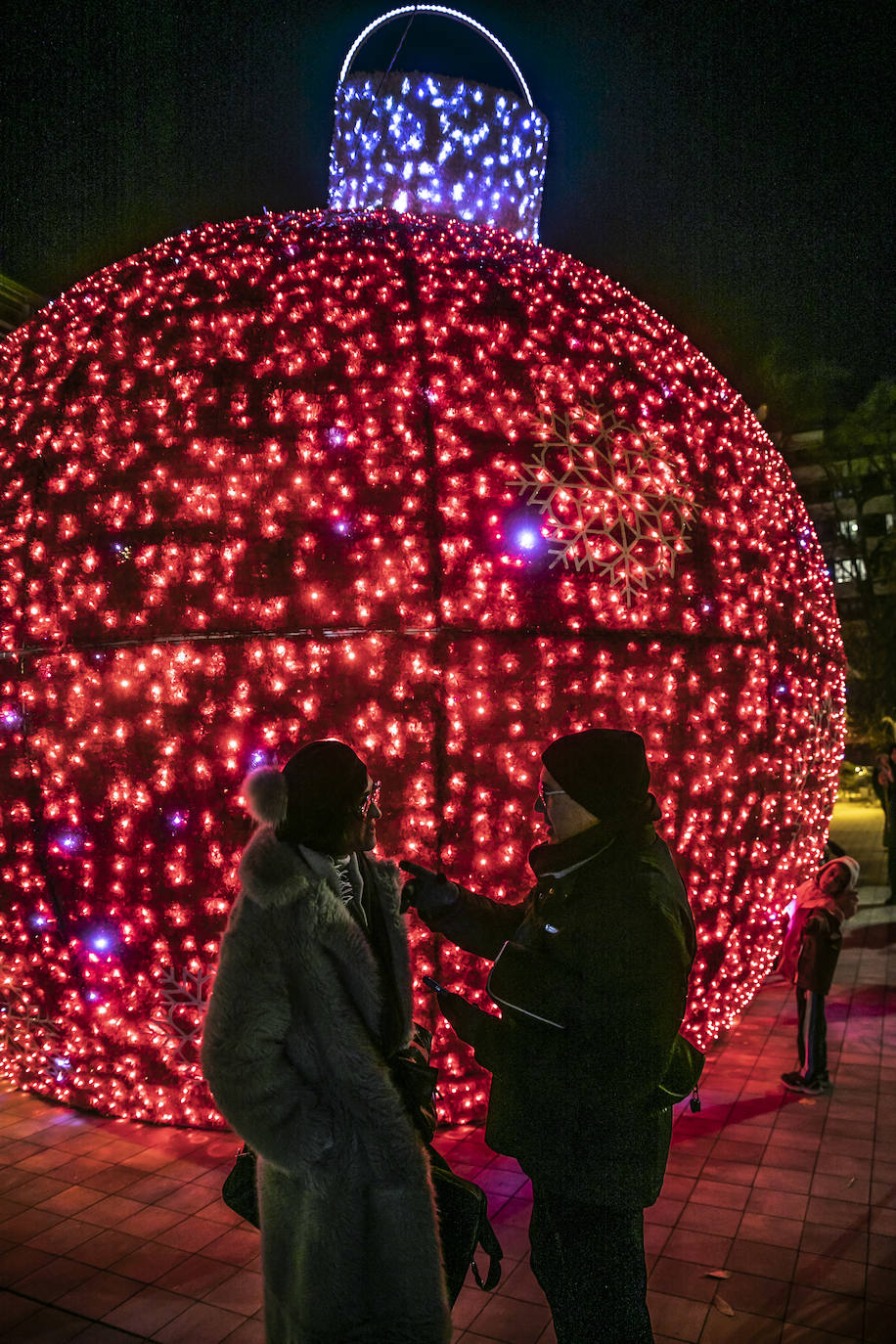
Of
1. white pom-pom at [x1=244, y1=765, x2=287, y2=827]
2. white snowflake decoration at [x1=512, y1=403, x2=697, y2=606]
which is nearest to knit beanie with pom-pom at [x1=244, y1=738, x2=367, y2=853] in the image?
white pom-pom at [x1=244, y1=765, x2=287, y2=827]

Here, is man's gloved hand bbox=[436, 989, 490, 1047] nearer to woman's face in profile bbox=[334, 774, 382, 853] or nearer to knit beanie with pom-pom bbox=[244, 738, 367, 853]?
woman's face in profile bbox=[334, 774, 382, 853]

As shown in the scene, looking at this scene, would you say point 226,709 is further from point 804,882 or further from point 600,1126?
point 804,882

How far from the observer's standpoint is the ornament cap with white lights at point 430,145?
5.36 meters

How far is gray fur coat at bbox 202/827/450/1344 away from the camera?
203 centimetres

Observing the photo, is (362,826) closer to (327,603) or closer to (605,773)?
(605,773)

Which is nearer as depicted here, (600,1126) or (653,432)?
(600,1126)

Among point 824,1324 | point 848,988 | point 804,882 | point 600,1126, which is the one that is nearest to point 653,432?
point 804,882

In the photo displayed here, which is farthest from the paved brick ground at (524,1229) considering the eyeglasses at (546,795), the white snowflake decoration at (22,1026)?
the eyeglasses at (546,795)

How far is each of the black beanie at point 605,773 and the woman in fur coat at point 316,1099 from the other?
2.22 ft

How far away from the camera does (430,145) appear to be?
17.8 feet

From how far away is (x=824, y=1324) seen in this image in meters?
2.84

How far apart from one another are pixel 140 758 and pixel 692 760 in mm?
2526

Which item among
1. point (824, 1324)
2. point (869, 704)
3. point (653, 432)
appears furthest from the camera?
point (869, 704)

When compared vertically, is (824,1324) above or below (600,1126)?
below
